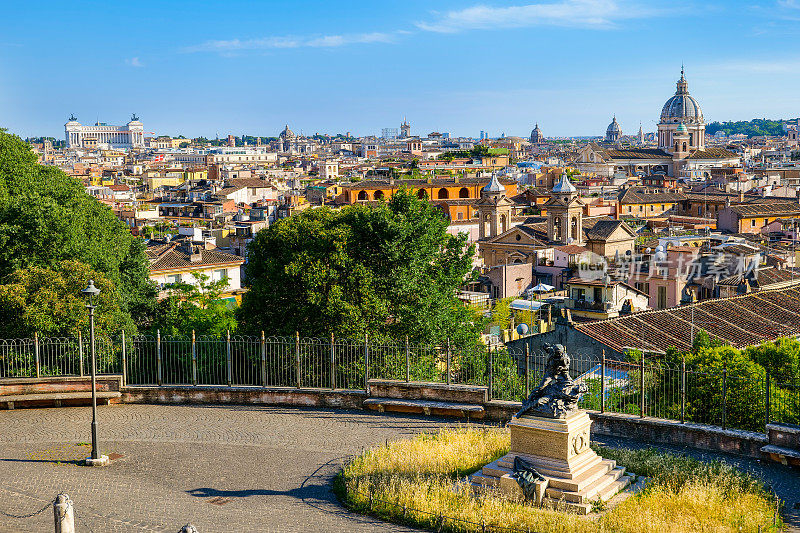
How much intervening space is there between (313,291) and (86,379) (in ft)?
20.6

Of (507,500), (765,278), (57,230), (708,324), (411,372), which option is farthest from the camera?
(765,278)

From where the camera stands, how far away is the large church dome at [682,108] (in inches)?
7126

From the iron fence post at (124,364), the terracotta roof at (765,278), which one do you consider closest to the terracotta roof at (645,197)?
the terracotta roof at (765,278)

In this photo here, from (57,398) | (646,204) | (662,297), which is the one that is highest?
(646,204)

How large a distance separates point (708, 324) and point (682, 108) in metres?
168

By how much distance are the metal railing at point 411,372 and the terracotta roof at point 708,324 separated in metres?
4.10

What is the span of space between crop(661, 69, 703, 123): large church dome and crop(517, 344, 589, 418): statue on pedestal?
18063cm

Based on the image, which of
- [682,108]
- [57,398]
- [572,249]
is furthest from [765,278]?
[682,108]

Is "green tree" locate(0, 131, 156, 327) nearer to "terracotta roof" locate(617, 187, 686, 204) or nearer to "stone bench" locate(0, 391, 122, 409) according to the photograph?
"stone bench" locate(0, 391, 122, 409)

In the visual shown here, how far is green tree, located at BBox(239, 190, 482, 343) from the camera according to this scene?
21344 mm

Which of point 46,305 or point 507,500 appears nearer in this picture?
point 507,500

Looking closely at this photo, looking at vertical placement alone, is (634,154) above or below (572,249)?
above

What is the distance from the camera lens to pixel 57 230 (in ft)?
77.8

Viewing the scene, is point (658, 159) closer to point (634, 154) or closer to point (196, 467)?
point (634, 154)
